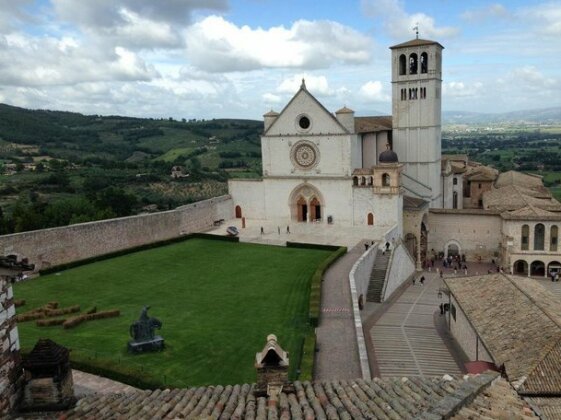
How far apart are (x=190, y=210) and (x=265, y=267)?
40.1 feet

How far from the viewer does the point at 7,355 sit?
8.77m

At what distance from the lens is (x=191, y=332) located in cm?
2155

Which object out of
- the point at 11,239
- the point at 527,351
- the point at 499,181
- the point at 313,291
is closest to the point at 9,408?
the point at 527,351

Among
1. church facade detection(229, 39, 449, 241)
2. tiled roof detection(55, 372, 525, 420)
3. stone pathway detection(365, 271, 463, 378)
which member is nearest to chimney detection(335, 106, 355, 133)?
church facade detection(229, 39, 449, 241)

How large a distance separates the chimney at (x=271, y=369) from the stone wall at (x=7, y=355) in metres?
3.98

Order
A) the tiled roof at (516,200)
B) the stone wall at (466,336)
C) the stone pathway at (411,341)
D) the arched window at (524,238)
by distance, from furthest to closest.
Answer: the tiled roof at (516,200)
the arched window at (524,238)
the stone pathway at (411,341)
the stone wall at (466,336)

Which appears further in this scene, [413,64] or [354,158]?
[413,64]

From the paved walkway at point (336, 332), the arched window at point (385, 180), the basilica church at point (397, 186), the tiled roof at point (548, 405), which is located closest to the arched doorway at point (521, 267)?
the basilica church at point (397, 186)

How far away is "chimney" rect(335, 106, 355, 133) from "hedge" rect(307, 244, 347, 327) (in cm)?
1199

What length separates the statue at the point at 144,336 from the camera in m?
19.3

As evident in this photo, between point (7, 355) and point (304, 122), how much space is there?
37.6 meters

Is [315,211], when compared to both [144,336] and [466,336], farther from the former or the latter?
[144,336]

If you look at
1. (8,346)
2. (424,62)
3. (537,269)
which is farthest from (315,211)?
(8,346)

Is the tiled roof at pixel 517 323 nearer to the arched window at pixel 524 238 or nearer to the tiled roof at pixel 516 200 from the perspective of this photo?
the arched window at pixel 524 238
